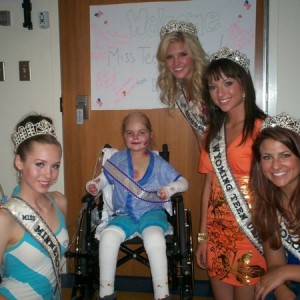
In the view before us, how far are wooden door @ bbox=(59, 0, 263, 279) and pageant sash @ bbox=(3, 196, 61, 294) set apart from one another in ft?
3.93

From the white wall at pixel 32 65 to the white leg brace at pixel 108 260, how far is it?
3.43 feet

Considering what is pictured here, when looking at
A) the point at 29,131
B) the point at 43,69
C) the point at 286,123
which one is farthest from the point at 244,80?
the point at 43,69

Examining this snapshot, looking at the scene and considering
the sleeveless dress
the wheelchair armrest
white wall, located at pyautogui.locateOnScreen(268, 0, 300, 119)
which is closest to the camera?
the sleeveless dress

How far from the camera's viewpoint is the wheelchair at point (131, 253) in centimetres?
149

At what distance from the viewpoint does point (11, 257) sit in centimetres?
116

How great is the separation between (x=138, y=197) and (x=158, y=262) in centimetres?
43

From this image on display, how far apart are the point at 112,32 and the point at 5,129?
1095 millimetres

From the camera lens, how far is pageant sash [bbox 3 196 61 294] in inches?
46.7

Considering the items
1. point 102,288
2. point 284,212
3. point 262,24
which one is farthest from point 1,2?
point 284,212

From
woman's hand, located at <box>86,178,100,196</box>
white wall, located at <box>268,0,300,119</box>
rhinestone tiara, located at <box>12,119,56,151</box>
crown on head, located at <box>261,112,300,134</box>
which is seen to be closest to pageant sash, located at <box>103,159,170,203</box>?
woman's hand, located at <box>86,178,100,196</box>

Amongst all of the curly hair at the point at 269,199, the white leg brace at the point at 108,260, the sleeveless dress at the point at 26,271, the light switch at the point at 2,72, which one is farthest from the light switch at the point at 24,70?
the curly hair at the point at 269,199

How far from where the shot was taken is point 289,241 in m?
1.29

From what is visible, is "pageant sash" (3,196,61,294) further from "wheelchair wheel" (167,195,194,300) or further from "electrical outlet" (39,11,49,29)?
"electrical outlet" (39,11,49,29)

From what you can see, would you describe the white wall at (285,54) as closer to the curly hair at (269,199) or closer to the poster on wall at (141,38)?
the poster on wall at (141,38)
